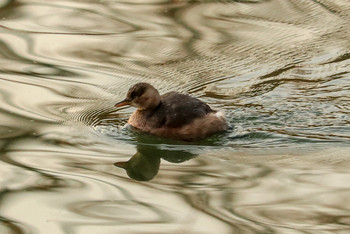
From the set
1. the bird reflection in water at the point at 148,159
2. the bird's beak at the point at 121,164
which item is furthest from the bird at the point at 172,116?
the bird's beak at the point at 121,164

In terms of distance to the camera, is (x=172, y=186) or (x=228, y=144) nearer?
(x=172, y=186)

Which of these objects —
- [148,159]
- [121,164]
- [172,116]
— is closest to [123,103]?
[172,116]

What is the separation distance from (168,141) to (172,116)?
27 centimetres

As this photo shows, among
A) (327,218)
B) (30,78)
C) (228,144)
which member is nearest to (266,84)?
(228,144)

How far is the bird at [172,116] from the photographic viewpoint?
8227 millimetres

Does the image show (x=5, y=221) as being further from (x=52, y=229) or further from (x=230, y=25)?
(x=230, y=25)

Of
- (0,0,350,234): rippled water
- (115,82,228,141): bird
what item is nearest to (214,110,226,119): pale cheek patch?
(115,82,228,141): bird

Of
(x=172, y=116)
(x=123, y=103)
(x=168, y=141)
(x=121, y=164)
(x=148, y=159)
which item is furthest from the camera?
(x=123, y=103)

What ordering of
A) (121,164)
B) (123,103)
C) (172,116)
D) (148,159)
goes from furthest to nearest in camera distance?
1. (123,103)
2. (172,116)
3. (148,159)
4. (121,164)

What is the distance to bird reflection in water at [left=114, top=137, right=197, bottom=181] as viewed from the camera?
7.25 m

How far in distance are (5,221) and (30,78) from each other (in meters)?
3.52

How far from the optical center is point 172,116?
27.1ft

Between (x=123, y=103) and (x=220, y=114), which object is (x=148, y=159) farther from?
(x=220, y=114)

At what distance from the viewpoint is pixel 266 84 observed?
31.0 ft
